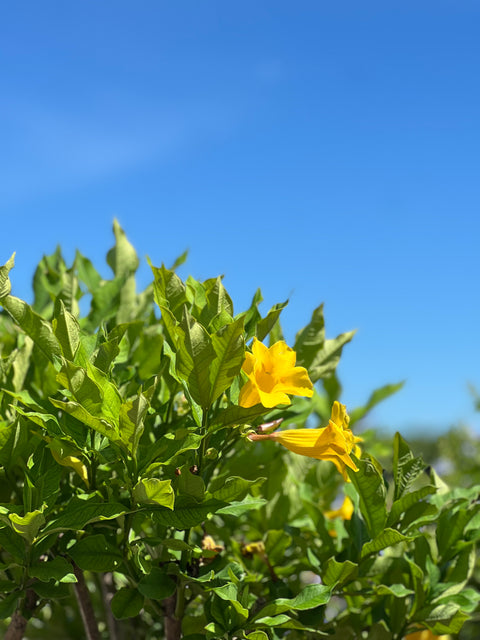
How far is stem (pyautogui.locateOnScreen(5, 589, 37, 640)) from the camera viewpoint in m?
1.55

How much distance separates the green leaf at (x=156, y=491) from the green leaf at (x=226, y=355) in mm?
212

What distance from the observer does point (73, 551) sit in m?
1.36

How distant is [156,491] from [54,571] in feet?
0.98

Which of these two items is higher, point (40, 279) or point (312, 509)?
point (40, 279)

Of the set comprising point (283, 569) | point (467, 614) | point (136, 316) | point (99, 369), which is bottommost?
point (467, 614)

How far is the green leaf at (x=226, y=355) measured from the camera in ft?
3.92

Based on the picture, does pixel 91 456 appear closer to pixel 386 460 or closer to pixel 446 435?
pixel 446 435

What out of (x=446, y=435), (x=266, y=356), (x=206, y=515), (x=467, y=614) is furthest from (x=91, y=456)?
(x=446, y=435)

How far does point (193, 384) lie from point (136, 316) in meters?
0.80

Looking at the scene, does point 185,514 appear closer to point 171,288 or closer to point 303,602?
point 303,602

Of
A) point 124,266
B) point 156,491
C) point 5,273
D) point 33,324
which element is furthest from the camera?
point 124,266

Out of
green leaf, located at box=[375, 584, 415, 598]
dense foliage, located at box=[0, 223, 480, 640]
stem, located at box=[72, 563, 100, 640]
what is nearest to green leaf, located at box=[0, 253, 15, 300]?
dense foliage, located at box=[0, 223, 480, 640]

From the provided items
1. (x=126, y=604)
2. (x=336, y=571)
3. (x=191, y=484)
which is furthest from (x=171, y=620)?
(x=191, y=484)

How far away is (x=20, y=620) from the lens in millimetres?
1590
